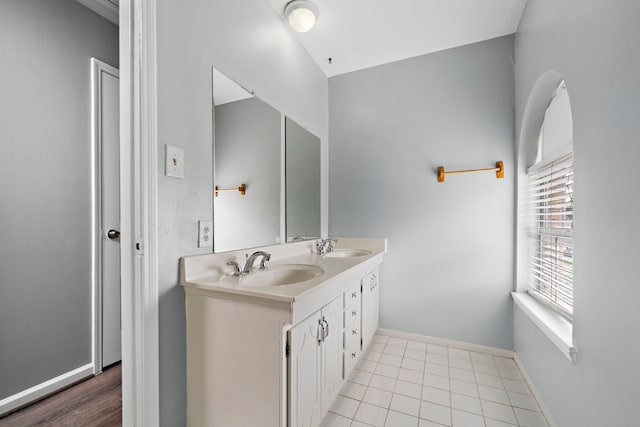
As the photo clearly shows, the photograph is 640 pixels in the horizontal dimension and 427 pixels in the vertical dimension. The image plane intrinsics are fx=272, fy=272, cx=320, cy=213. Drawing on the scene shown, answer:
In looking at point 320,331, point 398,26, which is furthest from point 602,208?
point 398,26

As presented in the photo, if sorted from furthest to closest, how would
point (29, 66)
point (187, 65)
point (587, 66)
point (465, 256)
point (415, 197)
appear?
point (415, 197) < point (465, 256) < point (29, 66) < point (187, 65) < point (587, 66)

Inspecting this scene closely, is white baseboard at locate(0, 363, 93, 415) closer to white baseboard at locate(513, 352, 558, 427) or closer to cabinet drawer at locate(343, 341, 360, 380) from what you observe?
cabinet drawer at locate(343, 341, 360, 380)

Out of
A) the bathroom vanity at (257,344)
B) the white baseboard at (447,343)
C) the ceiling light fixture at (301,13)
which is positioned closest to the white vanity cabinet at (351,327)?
the bathroom vanity at (257,344)

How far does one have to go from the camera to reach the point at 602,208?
3.22ft

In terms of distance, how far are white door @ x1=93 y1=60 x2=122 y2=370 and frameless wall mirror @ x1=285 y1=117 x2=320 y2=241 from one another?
1.22 m

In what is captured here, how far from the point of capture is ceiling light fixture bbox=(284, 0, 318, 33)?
1.80m

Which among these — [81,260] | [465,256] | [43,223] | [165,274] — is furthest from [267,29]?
[465,256]

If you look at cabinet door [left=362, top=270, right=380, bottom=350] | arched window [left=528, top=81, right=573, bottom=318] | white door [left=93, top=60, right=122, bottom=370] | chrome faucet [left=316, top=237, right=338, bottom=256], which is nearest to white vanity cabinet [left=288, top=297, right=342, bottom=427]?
cabinet door [left=362, top=270, right=380, bottom=350]

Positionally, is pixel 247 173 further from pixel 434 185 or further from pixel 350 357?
pixel 434 185

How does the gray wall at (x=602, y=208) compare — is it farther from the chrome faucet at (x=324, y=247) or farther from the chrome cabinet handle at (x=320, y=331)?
the chrome faucet at (x=324, y=247)

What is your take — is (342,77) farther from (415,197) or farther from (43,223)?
(43,223)

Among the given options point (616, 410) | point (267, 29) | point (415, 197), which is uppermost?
point (267, 29)

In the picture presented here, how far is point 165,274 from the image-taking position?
1.12 meters

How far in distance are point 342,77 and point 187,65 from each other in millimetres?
1828
